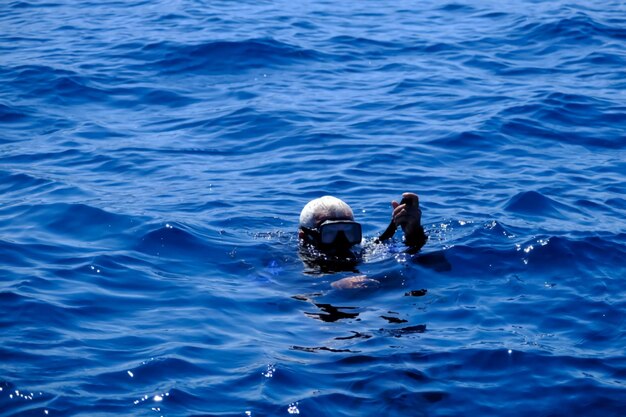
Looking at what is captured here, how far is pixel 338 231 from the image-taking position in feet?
28.2

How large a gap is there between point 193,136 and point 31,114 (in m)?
2.67

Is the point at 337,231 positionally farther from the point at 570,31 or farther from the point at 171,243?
the point at 570,31

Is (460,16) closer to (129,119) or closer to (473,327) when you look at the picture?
(129,119)

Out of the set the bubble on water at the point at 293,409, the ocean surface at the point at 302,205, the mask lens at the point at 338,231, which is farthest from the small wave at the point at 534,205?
the bubble on water at the point at 293,409

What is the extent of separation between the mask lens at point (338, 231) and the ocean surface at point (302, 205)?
0.34m

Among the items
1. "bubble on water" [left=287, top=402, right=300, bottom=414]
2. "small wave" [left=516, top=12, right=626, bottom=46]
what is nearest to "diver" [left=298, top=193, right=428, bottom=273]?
"bubble on water" [left=287, top=402, right=300, bottom=414]

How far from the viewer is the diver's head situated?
8.59 m

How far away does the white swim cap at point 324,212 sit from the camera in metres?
8.72

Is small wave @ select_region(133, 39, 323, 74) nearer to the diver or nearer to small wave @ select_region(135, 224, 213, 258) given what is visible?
small wave @ select_region(135, 224, 213, 258)

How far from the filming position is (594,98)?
46.9 feet

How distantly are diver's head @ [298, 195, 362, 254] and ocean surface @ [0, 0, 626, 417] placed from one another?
31 centimetres

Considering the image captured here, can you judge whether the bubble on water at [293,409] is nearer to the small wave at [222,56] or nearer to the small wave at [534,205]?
the small wave at [534,205]

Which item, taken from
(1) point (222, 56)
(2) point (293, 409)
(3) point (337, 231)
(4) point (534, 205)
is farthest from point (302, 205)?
(1) point (222, 56)

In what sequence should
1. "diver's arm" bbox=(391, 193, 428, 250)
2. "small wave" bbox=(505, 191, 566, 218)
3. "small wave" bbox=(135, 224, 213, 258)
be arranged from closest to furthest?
1. "diver's arm" bbox=(391, 193, 428, 250)
2. "small wave" bbox=(135, 224, 213, 258)
3. "small wave" bbox=(505, 191, 566, 218)
